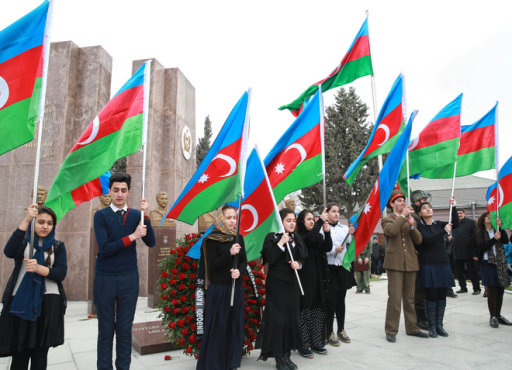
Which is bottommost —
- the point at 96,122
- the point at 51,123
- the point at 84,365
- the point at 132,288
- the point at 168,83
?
the point at 84,365

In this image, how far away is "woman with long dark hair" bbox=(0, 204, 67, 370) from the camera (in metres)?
3.30

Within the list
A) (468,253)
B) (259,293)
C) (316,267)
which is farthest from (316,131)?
(468,253)

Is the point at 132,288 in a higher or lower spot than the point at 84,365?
higher

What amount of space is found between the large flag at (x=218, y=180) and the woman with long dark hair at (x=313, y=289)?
1466mm

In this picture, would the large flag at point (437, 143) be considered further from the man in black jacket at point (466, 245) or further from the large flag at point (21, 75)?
the large flag at point (21, 75)

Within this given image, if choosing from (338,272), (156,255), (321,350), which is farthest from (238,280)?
(156,255)

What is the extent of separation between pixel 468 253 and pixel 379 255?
979 cm

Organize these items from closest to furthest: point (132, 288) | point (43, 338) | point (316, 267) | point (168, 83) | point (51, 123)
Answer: point (43, 338) < point (132, 288) < point (316, 267) < point (51, 123) < point (168, 83)

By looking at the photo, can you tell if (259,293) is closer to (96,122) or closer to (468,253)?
(96,122)

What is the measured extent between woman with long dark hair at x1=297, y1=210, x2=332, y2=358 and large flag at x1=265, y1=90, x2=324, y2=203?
534 millimetres

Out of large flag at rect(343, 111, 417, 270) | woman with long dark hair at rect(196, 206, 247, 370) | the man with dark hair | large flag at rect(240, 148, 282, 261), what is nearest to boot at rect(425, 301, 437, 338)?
large flag at rect(343, 111, 417, 270)

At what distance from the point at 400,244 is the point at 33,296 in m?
4.86

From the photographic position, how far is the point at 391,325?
5734 millimetres

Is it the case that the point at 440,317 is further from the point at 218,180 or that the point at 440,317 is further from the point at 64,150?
the point at 64,150
